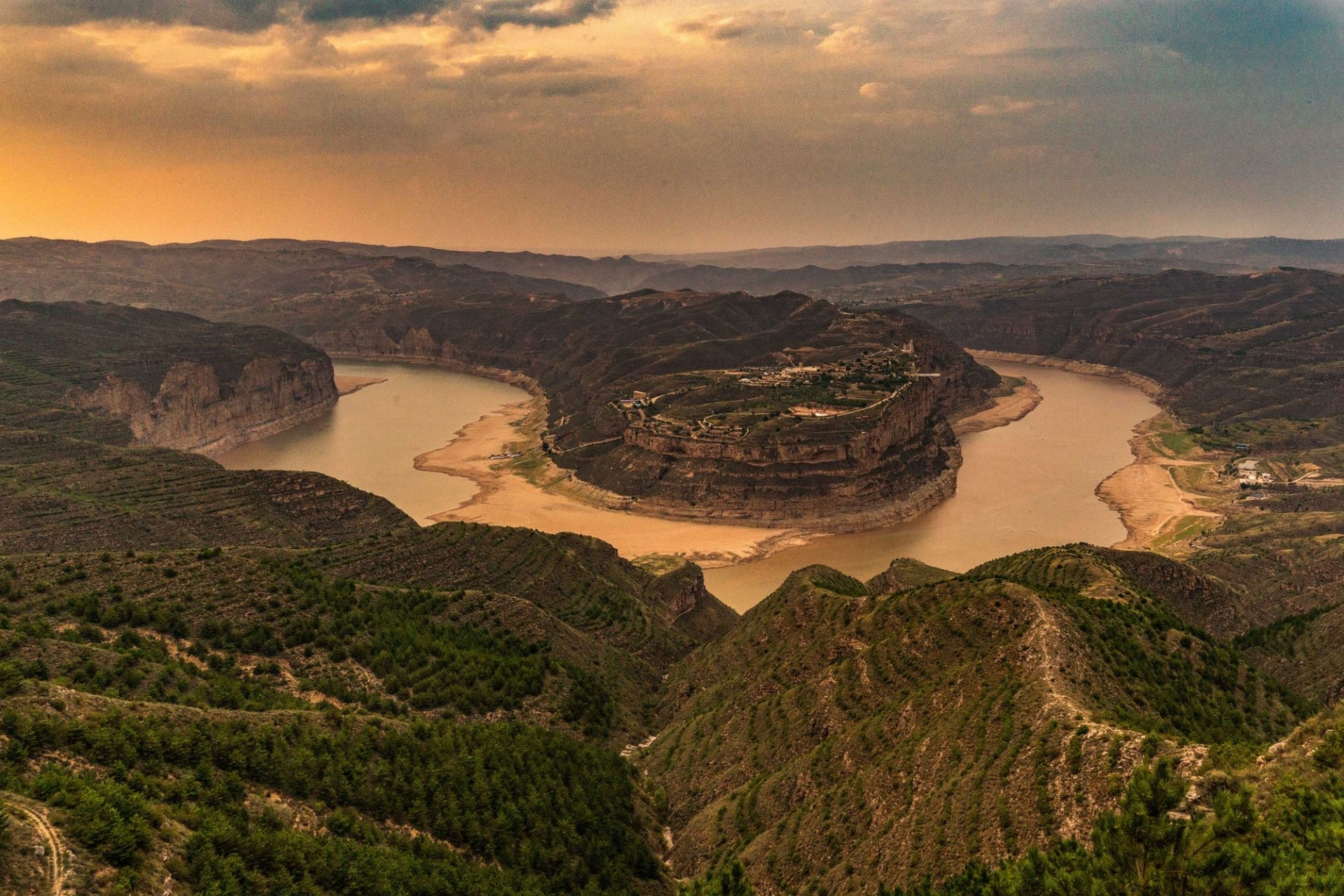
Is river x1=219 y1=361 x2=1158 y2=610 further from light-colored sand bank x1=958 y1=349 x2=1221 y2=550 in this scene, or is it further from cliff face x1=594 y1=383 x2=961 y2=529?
cliff face x1=594 y1=383 x2=961 y2=529

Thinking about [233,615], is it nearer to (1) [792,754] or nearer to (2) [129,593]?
(2) [129,593]

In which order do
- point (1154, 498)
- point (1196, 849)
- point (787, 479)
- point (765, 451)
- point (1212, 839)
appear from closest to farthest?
point (1196, 849) < point (1212, 839) < point (787, 479) < point (765, 451) < point (1154, 498)

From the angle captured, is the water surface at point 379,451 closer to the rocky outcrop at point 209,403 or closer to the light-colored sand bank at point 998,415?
the rocky outcrop at point 209,403

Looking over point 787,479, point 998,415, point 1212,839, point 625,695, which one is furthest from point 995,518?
point 1212,839

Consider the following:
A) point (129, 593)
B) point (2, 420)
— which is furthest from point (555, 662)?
point (2, 420)

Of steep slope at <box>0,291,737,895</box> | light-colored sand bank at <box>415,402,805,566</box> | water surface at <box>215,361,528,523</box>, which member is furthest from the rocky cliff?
steep slope at <box>0,291,737,895</box>

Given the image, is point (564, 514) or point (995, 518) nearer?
point (995, 518)

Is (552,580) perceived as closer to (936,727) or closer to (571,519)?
(936,727)
